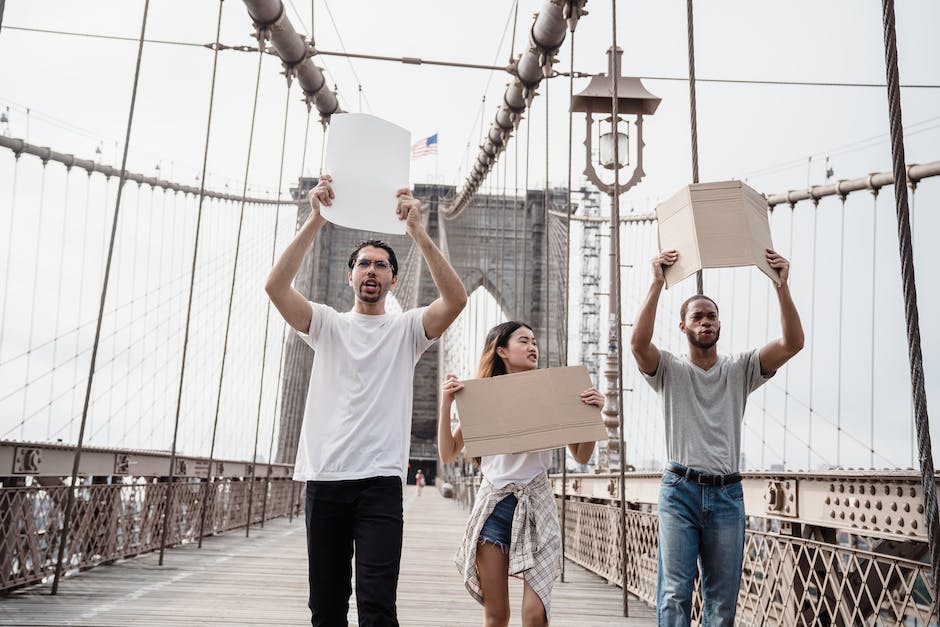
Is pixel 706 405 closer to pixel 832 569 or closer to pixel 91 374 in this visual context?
pixel 832 569

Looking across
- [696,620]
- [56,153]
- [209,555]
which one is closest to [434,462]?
[56,153]

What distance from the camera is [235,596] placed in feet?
14.7

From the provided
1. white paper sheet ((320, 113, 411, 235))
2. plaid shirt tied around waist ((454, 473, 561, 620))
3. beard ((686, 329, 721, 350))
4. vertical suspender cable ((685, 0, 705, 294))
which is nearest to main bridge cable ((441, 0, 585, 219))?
vertical suspender cable ((685, 0, 705, 294))

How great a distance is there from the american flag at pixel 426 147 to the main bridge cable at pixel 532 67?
17.9 ft

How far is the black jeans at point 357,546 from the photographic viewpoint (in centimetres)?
208

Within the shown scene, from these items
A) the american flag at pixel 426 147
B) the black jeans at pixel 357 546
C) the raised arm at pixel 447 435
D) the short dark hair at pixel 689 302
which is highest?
the american flag at pixel 426 147

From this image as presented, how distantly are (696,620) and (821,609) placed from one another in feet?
3.76

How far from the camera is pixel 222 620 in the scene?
12.3 feet

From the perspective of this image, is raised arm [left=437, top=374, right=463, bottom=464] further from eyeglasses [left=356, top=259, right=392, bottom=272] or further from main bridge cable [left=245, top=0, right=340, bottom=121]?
main bridge cable [left=245, top=0, right=340, bottom=121]

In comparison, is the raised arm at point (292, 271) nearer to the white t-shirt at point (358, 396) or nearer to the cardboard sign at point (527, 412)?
the white t-shirt at point (358, 396)

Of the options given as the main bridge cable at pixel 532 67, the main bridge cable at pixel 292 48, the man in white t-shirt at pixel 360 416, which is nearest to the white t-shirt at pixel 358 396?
the man in white t-shirt at pixel 360 416

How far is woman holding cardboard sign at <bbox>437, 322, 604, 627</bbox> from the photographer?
2459mm

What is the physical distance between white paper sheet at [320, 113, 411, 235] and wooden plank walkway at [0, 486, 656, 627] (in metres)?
2.25

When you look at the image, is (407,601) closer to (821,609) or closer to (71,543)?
(71,543)
